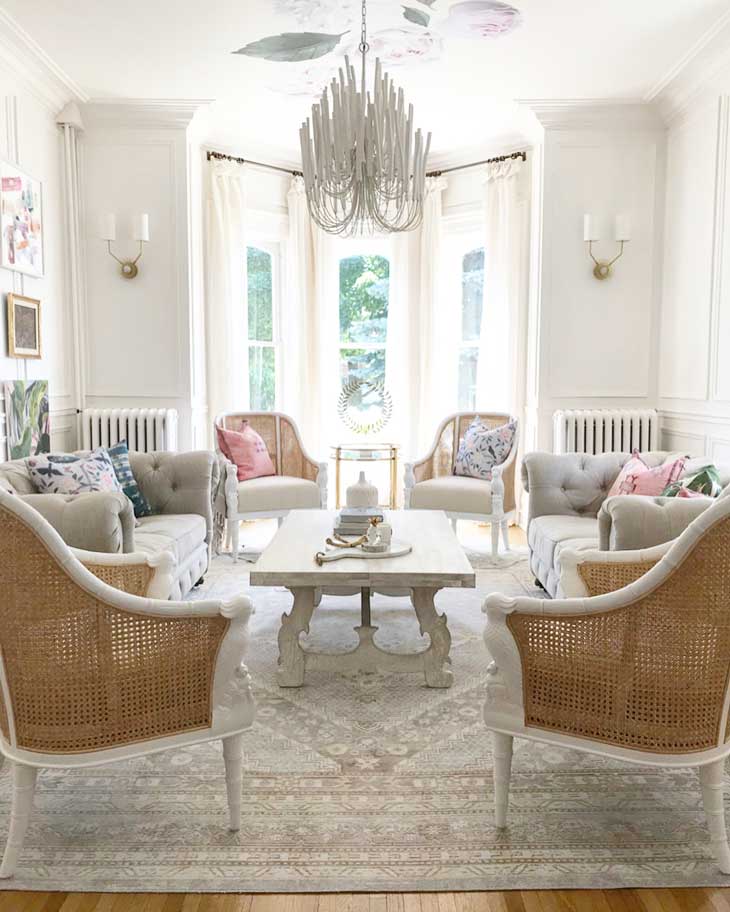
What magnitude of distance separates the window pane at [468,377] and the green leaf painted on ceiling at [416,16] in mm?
2831

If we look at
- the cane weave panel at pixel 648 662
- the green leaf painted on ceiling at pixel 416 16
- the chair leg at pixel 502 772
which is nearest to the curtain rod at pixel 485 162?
the green leaf painted on ceiling at pixel 416 16

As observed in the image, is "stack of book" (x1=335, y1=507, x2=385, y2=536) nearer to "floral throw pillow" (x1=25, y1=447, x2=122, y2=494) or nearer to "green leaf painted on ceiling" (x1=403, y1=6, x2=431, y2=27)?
"floral throw pillow" (x1=25, y1=447, x2=122, y2=494)

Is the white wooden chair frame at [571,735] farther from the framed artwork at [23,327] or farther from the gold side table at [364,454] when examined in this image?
the gold side table at [364,454]

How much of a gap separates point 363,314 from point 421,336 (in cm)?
61

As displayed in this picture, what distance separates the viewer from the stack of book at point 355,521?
130 inches

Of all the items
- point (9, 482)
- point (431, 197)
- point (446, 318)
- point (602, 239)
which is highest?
point (431, 197)

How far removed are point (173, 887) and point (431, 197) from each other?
18.1 ft

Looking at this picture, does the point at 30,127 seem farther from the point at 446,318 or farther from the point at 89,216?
the point at 446,318

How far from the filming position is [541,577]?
387cm

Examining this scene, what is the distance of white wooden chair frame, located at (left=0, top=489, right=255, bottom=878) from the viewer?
1741 millimetres

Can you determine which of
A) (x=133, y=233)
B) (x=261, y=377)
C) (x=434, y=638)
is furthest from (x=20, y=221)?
(x=434, y=638)

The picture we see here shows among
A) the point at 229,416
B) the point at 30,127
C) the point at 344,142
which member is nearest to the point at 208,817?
the point at 344,142

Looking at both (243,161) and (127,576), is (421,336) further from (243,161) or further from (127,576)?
(127,576)

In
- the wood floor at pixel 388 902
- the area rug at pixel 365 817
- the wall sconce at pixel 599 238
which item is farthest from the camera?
the wall sconce at pixel 599 238
